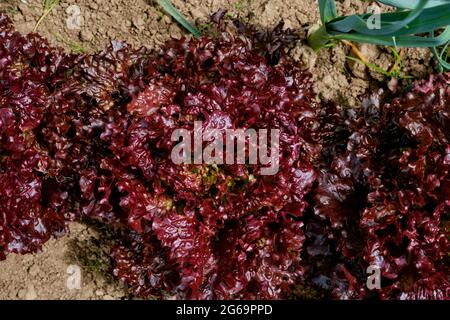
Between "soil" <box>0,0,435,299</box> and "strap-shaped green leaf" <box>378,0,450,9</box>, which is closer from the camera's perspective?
"strap-shaped green leaf" <box>378,0,450,9</box>

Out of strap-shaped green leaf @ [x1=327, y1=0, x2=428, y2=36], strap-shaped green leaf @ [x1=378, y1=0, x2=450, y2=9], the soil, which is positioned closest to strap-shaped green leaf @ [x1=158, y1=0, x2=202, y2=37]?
the soil

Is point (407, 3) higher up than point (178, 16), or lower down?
lower down

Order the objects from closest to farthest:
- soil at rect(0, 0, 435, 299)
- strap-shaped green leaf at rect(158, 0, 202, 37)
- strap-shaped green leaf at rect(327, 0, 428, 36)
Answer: strap-shaped green leaf at rect(327, 0, 428, 36) → strap-shaped green leaf at rect(158, 0, 202, 37) → soil at rect(0, 0, 435, 299)

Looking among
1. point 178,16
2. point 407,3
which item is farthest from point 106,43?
point 407,3

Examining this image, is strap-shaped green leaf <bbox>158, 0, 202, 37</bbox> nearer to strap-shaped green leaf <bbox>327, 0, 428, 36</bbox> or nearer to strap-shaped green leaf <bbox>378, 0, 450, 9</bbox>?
strap-shaped green leaf <bbox>327, 0, 428, 36</bbox>

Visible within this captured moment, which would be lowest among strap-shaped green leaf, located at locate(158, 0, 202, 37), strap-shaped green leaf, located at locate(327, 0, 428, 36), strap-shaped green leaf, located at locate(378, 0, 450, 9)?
strap-shaped green leaf, located at locate(327, 0, 428, 36)

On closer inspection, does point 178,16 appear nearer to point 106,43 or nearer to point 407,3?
point 106,43

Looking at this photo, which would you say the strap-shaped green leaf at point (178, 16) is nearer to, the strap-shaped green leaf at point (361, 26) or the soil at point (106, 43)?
the soil at point (106, 43)
